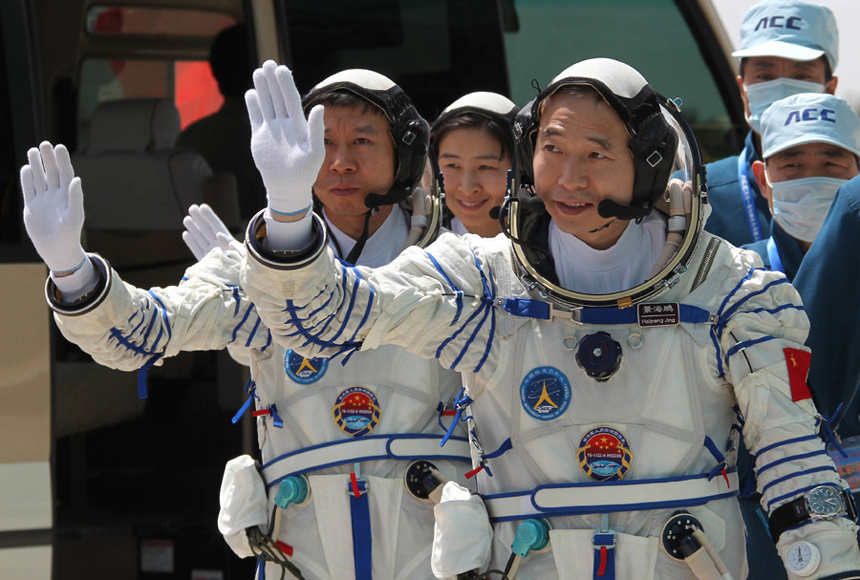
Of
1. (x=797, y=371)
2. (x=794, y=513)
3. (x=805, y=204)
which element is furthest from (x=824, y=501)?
(x=805, y=204)

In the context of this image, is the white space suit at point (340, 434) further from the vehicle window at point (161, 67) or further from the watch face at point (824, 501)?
the vehicle window at point (161, 67)

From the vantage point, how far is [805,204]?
11.1 ft

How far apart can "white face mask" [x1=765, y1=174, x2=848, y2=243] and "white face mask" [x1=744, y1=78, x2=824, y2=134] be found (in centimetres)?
74

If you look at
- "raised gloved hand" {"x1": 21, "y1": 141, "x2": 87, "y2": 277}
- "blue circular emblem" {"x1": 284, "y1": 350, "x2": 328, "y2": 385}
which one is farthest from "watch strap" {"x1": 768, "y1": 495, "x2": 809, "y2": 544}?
"raised gloved hand" {"x1": 21, "y1": 141, "x2": 87, "y2": 277}

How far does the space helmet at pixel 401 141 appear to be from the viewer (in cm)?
321

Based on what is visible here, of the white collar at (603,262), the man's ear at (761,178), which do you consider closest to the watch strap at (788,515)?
the white collar at (603,262)

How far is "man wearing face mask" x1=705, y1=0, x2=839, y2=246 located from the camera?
4.05m

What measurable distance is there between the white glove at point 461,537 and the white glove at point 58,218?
3.08 feet

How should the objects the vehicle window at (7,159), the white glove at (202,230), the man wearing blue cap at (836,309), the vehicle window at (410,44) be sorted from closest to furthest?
the man wearing blue cap at (836,309) < the white glove at (202,230) < the vehicle window at (7,159) < the vehicle window at (410,44)

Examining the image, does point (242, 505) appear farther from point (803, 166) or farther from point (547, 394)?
point (803, 166)

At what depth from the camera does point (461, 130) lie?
4.12 meters

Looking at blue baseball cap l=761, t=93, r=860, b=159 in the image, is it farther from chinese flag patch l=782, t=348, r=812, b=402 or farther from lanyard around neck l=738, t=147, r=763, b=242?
chinese flag patch l=782, t=348, r=812, b=402

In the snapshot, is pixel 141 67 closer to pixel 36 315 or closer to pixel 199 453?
pixel 36 315

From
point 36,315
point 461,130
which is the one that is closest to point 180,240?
point 36,315
